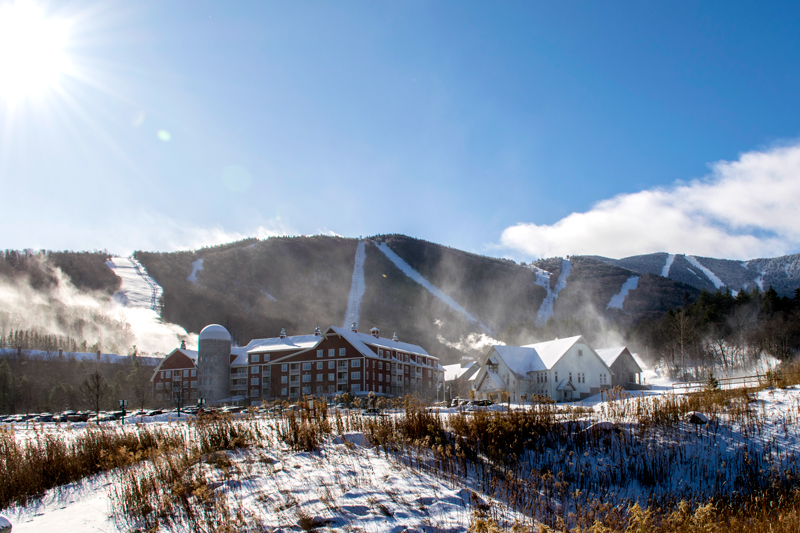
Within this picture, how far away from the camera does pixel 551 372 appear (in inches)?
2462

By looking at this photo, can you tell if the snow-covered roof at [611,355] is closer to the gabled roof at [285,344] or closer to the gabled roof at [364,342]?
the gabled roof at [364,342]

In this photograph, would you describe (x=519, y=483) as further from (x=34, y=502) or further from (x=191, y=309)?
(x=191, y=309)

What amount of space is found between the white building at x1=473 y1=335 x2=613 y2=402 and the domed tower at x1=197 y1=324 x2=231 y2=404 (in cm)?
4500

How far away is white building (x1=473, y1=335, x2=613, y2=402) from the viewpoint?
2457 inches

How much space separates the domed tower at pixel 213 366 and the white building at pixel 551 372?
148ft

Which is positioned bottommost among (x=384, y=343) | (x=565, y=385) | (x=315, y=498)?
(x=565, y=385)

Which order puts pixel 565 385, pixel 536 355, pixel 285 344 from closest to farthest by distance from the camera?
pixel 565 385 < pixel 536 355 < pixel 285 344

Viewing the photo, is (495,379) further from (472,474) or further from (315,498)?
(315,498)

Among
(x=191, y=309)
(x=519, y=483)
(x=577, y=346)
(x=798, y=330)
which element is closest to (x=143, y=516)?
(x=519, y=483)

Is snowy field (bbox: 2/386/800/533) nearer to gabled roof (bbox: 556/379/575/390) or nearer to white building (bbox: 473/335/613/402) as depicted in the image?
gabled roof (bbox: 556/379/575/390)

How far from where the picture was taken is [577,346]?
209ft

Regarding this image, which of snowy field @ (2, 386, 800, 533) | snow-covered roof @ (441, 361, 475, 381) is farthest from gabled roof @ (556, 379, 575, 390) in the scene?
snowy field @ (2, 386, 800, 533)

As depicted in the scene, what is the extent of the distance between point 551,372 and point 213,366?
5591 cm

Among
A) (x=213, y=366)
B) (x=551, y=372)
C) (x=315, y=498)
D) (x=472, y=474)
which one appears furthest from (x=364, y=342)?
(x=315, y=498)
